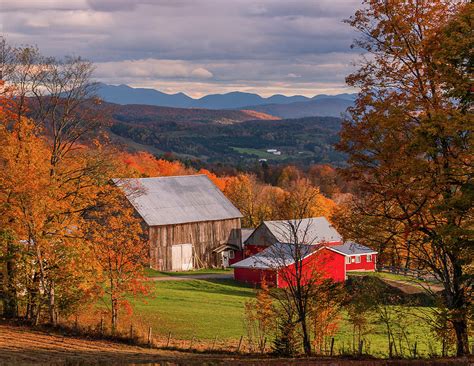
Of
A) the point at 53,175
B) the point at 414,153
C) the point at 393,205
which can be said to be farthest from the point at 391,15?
the point at 53,175

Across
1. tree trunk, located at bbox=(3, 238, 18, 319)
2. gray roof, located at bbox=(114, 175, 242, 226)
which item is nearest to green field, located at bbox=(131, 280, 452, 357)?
tree trunk, located at bbox=(3, 238, 18, 319)

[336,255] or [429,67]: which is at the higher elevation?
[429,67]

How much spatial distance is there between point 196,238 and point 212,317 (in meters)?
30.4

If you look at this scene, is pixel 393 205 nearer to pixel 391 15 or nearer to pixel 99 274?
pixel 391 15

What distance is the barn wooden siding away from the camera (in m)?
68.1

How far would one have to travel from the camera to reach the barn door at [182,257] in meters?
69.4

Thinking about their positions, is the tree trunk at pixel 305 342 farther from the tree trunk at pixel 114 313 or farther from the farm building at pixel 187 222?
the farm building at pixel 187 222

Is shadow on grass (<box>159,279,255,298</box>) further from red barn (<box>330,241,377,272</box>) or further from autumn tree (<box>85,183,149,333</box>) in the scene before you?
autumn tree (<box>85,183,149,333</box>)

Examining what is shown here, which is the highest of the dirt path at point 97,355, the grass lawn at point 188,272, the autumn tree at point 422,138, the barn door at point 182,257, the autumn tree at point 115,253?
the autumn tree at point 422,138

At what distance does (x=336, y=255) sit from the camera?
63344 millimetres

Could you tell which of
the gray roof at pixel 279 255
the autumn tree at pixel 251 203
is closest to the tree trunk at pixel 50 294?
the gray roof at pixel 279 255

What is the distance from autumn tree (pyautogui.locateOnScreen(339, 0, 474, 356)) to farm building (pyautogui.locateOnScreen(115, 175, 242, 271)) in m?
44.0

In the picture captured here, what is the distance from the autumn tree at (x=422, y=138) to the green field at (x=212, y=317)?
14.6 feet

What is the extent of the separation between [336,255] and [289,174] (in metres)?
99.4
